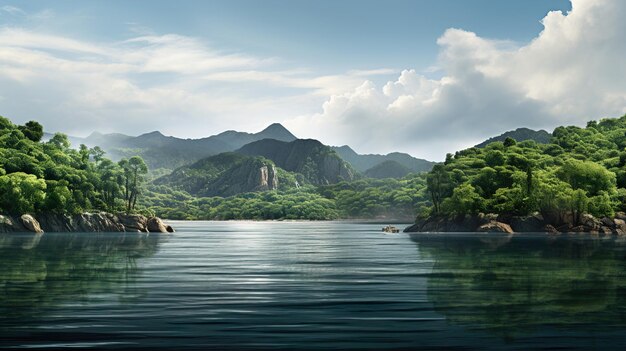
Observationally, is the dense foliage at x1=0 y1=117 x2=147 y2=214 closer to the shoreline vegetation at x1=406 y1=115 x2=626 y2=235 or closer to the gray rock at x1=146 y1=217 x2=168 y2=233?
the gray rock at x1=146 y1=217 x2=168 y2=233

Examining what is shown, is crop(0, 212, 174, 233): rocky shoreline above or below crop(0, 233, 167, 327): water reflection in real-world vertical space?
above

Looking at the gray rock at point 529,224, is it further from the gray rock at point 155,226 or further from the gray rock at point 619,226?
the gray rock at point 155,226

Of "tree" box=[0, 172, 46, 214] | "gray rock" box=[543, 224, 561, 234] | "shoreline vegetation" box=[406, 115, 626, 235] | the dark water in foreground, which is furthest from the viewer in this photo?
"shoreline vegetation" box=[406, 115, 626, 235]

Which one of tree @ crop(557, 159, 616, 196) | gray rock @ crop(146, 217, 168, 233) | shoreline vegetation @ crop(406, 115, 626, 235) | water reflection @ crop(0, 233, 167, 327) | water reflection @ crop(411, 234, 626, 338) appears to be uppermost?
tree @ crop(557, 159, 616, 196)

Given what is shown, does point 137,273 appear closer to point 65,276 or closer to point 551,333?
point 65,276

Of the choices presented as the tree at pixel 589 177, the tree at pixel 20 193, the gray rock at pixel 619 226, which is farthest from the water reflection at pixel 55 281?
the tree at pixel 589 177

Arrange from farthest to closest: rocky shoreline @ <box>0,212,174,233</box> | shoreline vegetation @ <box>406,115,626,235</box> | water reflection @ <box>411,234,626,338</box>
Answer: rocky shoreline @ <box>0,212,174,233</box>
shoreline vegetation @ <box>406,115,626,235</box>
water reflection @ <box>411,234,626,338</box>

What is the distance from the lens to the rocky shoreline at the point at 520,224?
167562mm

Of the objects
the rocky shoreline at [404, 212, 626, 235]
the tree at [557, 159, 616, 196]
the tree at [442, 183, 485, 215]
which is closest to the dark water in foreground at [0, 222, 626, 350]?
the rocky shoreline at [404, 212, 626, 235]

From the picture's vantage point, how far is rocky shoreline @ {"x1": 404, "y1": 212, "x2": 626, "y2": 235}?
168 m

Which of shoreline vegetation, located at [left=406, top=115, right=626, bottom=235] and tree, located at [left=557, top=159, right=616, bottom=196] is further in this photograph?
tree, located at [left=557, top=159, right=616, bottom=196]

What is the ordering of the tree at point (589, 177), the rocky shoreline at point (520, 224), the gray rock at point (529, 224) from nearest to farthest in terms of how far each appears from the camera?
the rocky shoreline at point (520, 224) → the gray rock at point (529, 224) → the tree at point (589, 177)

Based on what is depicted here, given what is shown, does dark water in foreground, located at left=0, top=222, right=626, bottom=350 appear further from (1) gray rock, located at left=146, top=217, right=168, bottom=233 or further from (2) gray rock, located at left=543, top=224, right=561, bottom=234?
(1) gray rock, located at left=146, top=217, right=168, bottom=233

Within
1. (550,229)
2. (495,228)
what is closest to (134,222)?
(495,228)
